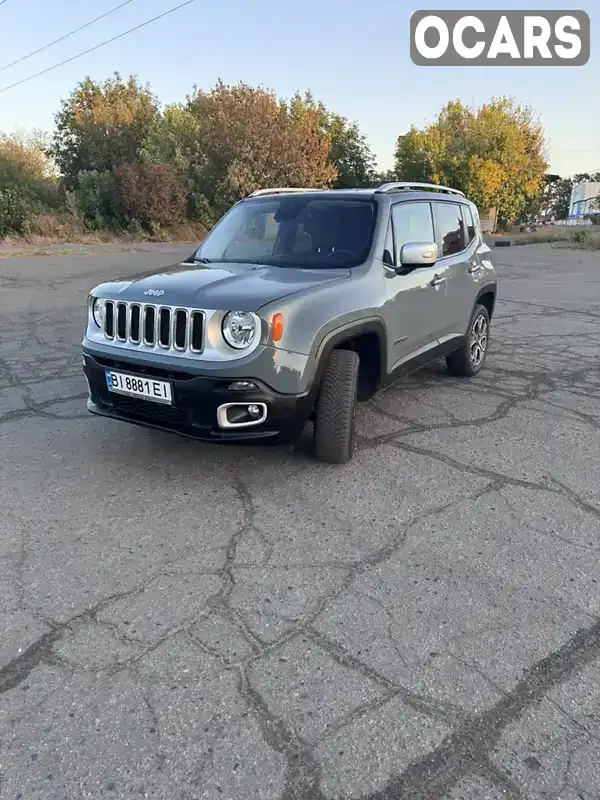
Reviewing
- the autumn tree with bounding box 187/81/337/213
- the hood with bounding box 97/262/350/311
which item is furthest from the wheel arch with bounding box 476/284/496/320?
the autumn tree with bounding box 187/81/337/213

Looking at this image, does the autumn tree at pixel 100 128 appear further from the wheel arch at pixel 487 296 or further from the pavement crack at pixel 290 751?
the pavement crack at pixel 290 751

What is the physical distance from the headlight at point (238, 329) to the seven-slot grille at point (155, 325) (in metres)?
0.15

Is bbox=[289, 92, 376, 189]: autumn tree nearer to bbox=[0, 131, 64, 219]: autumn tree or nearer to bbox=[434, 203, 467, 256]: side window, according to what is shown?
bbox=[0, 131, 64, 219]: autumn tree

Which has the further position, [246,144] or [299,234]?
[246,144]

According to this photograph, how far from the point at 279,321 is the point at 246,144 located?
31.2 metres

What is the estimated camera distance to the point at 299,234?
453cm

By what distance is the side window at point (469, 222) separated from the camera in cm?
596

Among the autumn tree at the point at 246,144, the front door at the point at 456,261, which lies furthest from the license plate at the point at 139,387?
the autumn tree at the point at 246,144

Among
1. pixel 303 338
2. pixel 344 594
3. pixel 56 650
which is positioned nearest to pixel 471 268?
pixel 303 338

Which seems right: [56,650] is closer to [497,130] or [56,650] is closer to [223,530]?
[223,530]

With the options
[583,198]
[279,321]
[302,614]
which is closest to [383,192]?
[279,321]

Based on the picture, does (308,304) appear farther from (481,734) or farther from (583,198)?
(583,198)

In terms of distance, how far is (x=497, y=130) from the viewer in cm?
4406

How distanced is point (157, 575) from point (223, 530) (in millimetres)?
496
